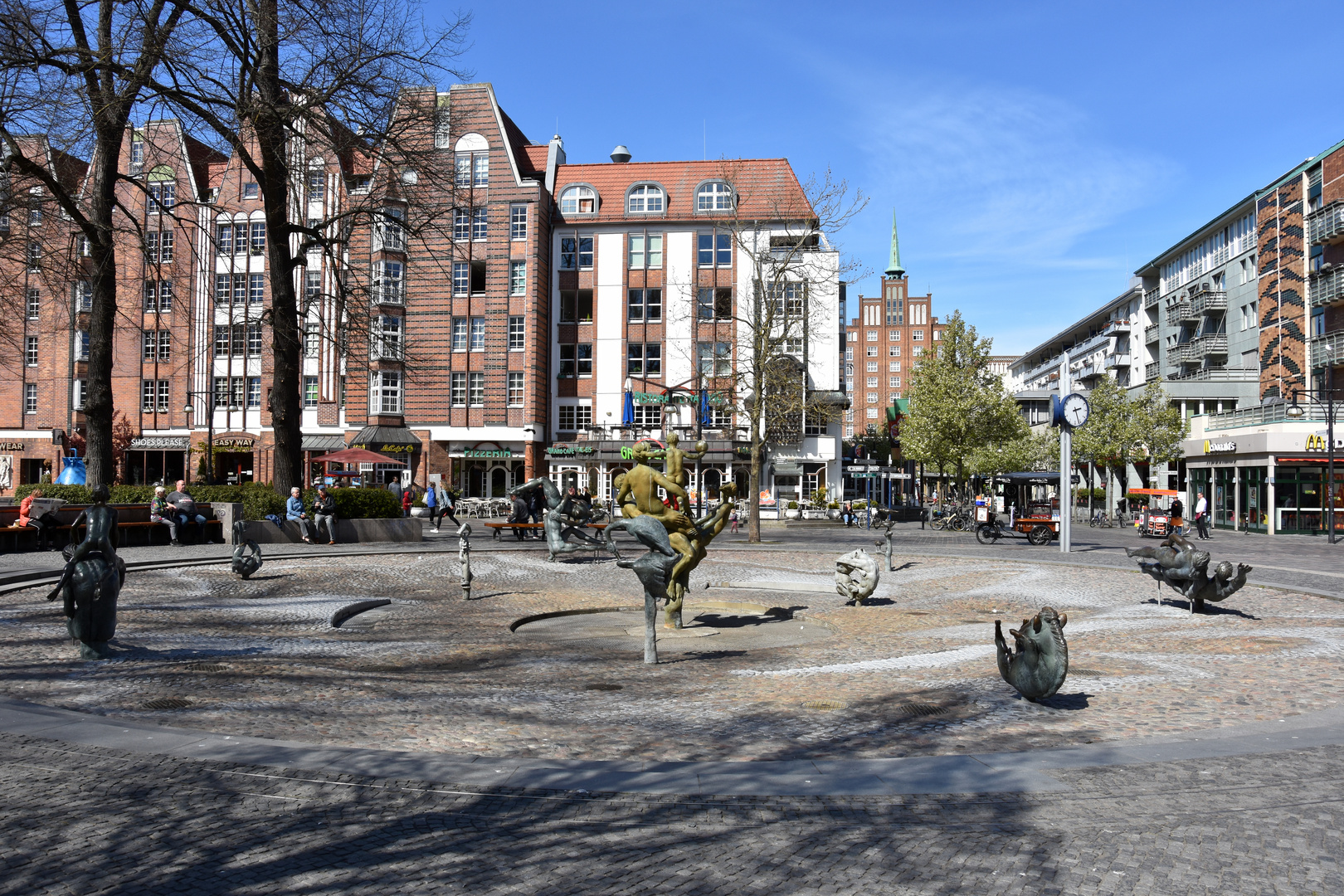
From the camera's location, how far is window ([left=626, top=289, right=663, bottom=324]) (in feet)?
170

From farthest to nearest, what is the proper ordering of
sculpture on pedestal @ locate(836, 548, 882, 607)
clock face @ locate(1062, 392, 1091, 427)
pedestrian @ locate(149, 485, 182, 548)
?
1. clock face @ locate(1062, 392, 1091, 427)
2. pedestrian @ locate(149, 485, 182, 548)
3. sculpture on pedestal @ locate(836, 548, 882, 607)

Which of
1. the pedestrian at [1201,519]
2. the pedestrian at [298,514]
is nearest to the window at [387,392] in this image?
the pedestrian at [298,514]

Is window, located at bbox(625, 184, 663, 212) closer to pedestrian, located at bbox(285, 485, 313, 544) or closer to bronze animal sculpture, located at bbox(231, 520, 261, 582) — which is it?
pedestrian, located at bbox(285, 485, 313, 544)

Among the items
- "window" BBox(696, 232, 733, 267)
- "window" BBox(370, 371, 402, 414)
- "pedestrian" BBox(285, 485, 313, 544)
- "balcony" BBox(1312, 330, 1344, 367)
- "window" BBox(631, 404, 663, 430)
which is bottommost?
"pedestrian" BBox(285, 485, 313, 544)

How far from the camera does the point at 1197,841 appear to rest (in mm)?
4719

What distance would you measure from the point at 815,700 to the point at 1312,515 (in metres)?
39.9

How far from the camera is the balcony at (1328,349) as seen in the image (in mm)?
46562

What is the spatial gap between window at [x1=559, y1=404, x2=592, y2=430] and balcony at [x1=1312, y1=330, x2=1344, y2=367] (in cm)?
3700

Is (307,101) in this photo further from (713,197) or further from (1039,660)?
(713,197)

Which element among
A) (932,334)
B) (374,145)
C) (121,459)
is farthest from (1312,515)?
(932,334)

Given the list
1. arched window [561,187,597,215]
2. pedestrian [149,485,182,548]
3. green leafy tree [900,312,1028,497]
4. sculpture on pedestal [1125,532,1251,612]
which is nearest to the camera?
sculpture on pedestal [1125,532,1251,612]

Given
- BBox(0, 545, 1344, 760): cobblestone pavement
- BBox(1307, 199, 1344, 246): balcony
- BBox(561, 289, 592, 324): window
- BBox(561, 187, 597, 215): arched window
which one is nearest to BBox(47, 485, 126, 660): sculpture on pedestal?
BBox(0, 545, 1344, 760): cobblestone pavement

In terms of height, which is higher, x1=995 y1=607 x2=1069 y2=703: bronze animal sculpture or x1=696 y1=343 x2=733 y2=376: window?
x1=696 y1=343 x2=733 y2=376: window

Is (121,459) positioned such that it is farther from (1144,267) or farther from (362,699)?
(1144,267)
